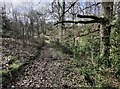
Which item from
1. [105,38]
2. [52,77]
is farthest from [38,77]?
[105,38]

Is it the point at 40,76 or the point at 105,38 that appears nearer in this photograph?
the point at 105,38

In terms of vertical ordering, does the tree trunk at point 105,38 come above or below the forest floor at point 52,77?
above

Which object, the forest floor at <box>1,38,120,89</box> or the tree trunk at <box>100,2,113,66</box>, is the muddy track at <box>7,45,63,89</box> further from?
the tree trunk at <box>100,2,113,66</box>

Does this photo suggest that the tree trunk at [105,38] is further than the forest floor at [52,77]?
No

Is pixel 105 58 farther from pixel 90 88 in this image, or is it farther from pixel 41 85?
pixel 41 85

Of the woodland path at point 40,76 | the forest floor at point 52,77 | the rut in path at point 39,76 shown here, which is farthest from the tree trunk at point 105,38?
the rut in path at point 39,76

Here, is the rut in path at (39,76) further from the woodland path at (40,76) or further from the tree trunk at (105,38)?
the tree trunk at (105,38)

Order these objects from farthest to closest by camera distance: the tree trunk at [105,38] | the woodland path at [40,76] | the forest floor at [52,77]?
the woodland path at [40,76] → the forest floor at [52,77] → the tree trunk at [105,38]

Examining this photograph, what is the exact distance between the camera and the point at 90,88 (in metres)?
6.43

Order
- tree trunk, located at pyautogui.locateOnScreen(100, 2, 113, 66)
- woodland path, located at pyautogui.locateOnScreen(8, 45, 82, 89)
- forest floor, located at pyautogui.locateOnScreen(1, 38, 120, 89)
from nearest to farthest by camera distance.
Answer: tree trunk, located at pyautogui.locateOnScreen(100, 2, 113, 66), forest floor, located at pyautogui.locateOnScreen(1, 38, 120, 89), woodland path, located at pyautogui.locateOnScreen(8, 45, 82, 89)

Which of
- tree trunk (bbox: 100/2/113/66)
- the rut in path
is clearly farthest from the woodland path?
tree trunk (bbox: 100/2/113/66)

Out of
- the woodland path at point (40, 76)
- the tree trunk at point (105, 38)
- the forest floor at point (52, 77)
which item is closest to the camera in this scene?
the tree trunk at point (105, 38)

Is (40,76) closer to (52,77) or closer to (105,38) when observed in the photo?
(52,77)

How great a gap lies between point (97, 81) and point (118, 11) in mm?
2484
